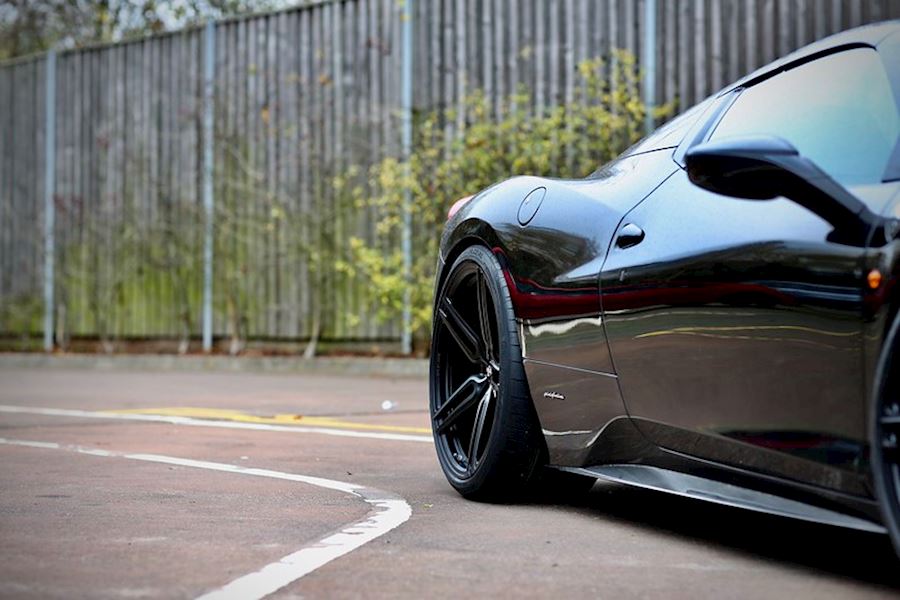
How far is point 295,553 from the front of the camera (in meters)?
3.95

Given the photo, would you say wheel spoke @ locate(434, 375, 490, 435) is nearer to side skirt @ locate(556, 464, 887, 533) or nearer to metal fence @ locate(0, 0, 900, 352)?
side skirt @ locate(556, 464, 887, 533)

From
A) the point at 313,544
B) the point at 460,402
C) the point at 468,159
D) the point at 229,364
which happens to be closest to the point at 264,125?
the point at 229,364

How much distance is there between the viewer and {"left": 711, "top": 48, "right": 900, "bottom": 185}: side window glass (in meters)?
3.50

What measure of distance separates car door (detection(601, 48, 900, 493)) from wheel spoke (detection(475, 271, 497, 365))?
31.0 inches

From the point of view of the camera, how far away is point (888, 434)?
317 cm

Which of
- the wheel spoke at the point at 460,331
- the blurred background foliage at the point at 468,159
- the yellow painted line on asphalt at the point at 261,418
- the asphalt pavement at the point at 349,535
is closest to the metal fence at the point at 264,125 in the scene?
the blurred background foliage at the point at 468,159

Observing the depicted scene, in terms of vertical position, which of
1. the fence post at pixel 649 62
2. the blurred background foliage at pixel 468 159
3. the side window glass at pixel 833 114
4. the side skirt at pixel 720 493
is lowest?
the side skirt at pixel 720 493

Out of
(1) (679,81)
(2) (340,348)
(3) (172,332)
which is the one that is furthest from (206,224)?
(1) (679,81)

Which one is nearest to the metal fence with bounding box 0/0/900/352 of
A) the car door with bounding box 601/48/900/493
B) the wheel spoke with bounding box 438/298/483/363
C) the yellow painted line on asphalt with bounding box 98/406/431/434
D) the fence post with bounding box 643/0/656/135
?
the fence post with bounding box 643/0/656/135

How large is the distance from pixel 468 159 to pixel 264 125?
10.0ft

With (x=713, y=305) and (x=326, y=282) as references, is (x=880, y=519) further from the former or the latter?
(x=326, y=282)

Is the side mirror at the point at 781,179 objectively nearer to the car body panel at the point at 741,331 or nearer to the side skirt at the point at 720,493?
the car body panel at the point at 741,331

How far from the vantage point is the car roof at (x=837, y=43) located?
3826 mm

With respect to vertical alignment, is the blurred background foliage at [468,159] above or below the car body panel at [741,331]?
above
